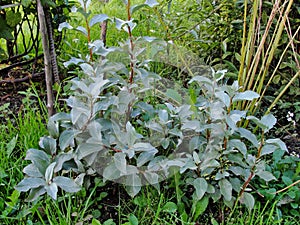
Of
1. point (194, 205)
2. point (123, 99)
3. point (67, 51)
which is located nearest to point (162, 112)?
point (123, 99)

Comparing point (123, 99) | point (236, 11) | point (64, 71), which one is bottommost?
point (64, 71)

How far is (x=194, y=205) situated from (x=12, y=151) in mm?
898

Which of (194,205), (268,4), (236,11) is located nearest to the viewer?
(194,205)

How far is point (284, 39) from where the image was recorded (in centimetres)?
225

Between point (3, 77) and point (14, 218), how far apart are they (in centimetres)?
141

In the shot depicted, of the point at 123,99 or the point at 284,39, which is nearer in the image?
the point at 123,99

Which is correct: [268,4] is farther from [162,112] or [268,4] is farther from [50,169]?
[50,169]

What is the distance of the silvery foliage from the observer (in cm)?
139

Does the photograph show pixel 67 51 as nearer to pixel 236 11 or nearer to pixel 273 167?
pixel 236 11

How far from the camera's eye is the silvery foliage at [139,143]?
4.58ft

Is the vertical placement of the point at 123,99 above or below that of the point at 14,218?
above

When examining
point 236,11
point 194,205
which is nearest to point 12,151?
point 194,205

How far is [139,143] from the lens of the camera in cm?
139

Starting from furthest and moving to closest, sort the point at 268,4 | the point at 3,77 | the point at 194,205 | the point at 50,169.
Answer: the point at 3,77
the point at 268,4
the point at 194,205
the point at 50,169
